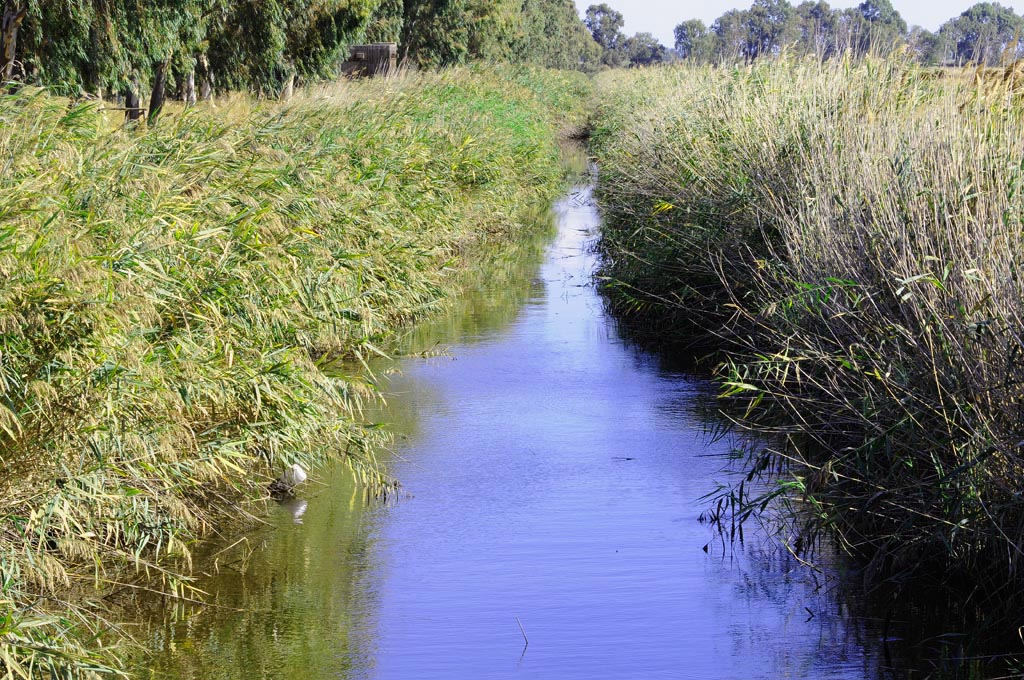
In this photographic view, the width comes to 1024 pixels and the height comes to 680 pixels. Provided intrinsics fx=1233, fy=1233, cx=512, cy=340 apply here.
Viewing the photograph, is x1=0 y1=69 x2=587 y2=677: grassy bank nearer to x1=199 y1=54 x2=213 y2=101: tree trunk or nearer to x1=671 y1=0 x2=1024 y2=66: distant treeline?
x1=671 y1=0 x2=1024 y2=66: distant treeline

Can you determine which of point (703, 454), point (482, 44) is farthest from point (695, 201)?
point (482, 44)

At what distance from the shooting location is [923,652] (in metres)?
A: 5.32

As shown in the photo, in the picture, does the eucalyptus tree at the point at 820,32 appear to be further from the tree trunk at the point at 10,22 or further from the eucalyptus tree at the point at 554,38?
the eucalyptus tree at the point at 554,38

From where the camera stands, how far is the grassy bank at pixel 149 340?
17.3 ft

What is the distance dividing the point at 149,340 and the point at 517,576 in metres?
2.18

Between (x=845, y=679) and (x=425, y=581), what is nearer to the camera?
→ (x=845, y=679)

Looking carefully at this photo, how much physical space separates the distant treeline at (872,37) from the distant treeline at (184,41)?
562 cm

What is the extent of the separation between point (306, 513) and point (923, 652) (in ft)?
11.4

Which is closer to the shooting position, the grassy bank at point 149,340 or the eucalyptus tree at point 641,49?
the grassy bank at point 149,340

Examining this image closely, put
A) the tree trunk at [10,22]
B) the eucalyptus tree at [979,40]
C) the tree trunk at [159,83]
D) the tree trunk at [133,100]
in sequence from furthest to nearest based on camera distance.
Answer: the tree trunk at [159,83] → the tree trunk at [133,100] → the tree trunk at [10,22] → the eucalyptus tree at [979,40]

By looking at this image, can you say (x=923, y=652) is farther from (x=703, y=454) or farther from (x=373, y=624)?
(x=703, y=454)

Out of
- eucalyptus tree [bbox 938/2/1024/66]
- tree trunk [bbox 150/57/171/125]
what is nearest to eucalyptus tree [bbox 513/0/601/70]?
tree trunk [bbox 150/57/171/125]

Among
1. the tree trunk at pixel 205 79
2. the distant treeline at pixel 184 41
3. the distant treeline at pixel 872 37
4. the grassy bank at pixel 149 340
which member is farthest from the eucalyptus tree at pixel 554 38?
the grassy bank at pixel 149 340

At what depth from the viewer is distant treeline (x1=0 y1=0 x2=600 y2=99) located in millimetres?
12352
